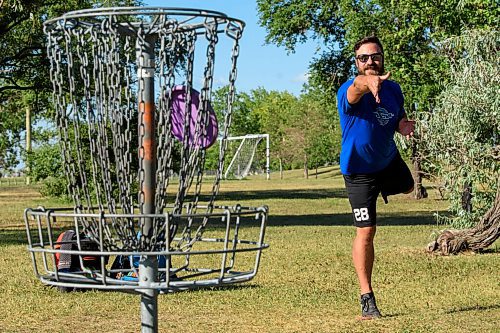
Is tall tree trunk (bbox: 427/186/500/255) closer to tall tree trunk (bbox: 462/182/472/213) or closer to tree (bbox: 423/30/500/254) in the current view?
tree (bbox: 423/30/500/254)

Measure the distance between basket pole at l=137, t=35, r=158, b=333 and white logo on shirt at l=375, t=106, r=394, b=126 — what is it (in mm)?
4495

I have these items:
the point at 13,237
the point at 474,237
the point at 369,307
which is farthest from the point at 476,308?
the point at 13,237

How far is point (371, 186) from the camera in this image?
827 centimetres

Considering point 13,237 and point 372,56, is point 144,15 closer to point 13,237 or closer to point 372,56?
point 372,56

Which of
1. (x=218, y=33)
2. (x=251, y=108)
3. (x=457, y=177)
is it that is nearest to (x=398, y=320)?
(x=218, y=33)

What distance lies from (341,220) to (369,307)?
Result: 18630mm

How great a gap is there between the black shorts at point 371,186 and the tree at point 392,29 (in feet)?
29.3

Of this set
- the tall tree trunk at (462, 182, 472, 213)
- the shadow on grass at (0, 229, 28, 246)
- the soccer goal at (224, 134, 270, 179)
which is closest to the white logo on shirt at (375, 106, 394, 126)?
the tall tree trunk at (462, 182, 472, 213)

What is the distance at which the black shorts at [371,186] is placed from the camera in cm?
819

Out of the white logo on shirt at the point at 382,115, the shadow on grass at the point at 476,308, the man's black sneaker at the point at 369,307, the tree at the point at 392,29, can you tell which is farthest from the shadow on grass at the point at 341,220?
the white logo on shirt at the point at 382,115

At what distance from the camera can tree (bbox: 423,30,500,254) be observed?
47.0ft

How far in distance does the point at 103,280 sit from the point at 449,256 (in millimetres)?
11203

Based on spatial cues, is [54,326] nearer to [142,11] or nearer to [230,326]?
[230,326]

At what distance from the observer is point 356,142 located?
7.88 metres
